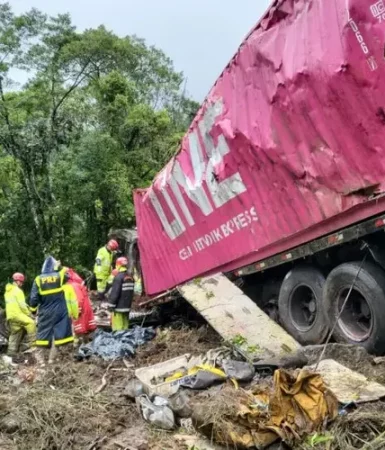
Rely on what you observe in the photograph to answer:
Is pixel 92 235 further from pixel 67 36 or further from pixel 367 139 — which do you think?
pixel 367 139

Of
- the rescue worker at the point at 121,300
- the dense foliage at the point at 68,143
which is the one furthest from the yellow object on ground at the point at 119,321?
the dense foliage at the point at 68,143

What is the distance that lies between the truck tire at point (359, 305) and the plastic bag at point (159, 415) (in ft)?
6.41

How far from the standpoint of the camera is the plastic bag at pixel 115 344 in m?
6.66

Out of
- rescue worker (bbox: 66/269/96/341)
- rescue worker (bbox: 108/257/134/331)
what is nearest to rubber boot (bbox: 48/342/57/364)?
rescue worker (bbox: 66/269/96/341)

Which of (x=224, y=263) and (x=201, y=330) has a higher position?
(x=224, y=263)

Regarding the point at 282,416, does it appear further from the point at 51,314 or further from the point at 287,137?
the point at 51,314

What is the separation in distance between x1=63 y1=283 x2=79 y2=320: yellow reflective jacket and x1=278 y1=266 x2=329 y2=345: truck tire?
270 cm

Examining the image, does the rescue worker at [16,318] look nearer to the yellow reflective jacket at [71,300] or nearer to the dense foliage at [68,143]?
the yellow reflective jacket at [71,300]

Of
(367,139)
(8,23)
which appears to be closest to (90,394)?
(367,139)

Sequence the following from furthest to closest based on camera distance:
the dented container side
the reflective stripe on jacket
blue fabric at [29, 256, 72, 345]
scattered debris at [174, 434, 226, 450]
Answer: the reflective stripe on jacket, blue fabric at [29, 256, 72, 345], the dented container side, scattered debris at [174, 434, 226, 450]

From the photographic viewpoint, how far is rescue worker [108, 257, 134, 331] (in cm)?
812

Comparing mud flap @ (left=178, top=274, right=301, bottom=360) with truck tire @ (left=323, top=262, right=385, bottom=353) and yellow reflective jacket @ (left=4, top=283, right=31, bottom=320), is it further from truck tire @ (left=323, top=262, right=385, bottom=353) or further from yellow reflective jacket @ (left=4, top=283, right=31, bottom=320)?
yellow reflective jacket @ (left=4, top=283, right=31, bottom=320)

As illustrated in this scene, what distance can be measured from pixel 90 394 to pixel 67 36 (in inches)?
586

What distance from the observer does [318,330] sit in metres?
5.69
